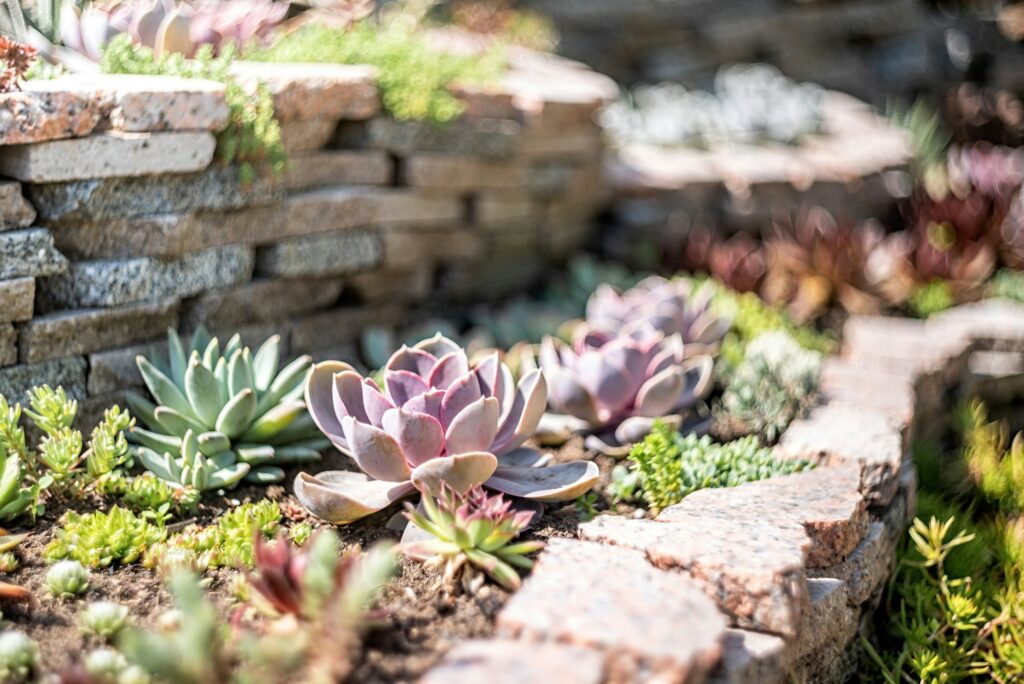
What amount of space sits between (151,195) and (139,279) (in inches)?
10.2

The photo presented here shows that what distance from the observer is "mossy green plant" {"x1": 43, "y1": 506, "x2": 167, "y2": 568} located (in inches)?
89.7

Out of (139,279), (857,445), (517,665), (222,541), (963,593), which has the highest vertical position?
(139,279)

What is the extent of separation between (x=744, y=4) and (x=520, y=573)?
20.5 feet

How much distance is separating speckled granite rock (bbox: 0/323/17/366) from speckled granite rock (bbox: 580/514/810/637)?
1665 mm

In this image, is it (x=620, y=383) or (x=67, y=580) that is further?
(x=620, y=383)

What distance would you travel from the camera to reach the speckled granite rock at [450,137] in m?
3.76

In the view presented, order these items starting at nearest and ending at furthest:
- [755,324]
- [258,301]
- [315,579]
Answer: [315,579] < [258,301] < [755,324]

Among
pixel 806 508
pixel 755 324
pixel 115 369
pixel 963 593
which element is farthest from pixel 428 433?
pixel 755 324

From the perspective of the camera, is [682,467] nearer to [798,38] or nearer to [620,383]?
[620,383]

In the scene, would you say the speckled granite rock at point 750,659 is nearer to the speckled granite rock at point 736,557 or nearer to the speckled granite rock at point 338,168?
the speckled granite rock at point 736,557

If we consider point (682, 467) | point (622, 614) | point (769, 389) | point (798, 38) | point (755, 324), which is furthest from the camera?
point (798, 38)

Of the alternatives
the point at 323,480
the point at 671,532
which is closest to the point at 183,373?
the point at 323,480

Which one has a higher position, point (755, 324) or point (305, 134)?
point (305, 134)

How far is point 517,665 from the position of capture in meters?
1.80
